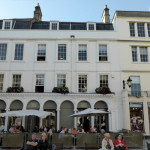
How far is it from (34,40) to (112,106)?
11.1 metres

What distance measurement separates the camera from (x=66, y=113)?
20.2m

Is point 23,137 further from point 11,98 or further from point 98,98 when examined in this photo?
point 98,98

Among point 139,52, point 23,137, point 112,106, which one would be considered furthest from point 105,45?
point 23,137

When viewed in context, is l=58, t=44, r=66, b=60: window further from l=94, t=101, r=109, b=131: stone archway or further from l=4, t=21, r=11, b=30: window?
l=4, t=21, r=11, b=30: window

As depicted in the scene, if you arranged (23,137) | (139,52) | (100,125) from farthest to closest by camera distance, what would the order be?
(139,52) < (100,125) < (23,137)

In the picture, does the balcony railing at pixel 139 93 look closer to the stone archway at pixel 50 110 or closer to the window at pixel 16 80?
the stone archway at pixel 50 110

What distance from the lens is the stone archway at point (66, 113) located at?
1995cm

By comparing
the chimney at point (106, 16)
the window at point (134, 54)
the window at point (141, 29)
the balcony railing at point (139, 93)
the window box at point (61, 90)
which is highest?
the chimney at point (106, 16)

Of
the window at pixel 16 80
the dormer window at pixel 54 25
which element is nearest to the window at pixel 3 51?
the window at pixel 16 80

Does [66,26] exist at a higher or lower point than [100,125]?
higher

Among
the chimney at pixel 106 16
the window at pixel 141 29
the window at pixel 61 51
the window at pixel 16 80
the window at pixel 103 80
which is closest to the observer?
the window at pixel 16 80

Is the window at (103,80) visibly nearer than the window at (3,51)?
Yes

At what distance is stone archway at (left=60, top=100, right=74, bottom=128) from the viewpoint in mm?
19953

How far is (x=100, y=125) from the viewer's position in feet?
65.6
